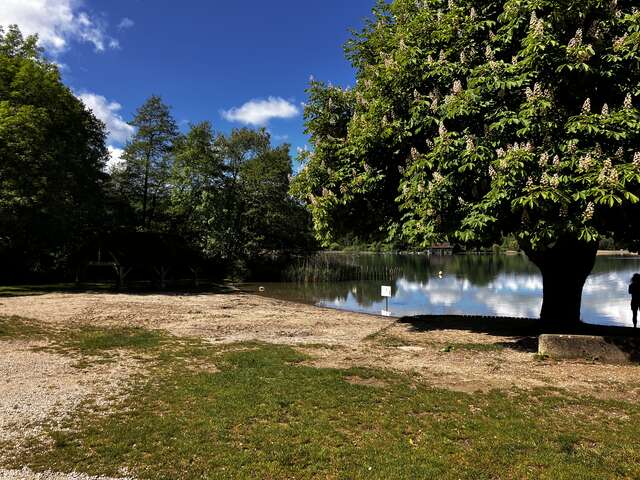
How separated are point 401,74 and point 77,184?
81.4 ft

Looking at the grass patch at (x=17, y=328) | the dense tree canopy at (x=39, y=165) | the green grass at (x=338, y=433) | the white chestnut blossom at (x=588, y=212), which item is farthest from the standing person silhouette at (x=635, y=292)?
the dense tree canopy at (x=39, y=165)

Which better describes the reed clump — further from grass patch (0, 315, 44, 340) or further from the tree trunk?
the tree trunk

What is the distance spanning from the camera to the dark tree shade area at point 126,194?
2470cm

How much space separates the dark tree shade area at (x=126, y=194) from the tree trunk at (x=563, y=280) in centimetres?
911

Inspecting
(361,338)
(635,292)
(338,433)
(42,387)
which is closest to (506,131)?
(361,338)

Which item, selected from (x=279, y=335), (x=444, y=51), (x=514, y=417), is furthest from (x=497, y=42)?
(x=279, y=335)

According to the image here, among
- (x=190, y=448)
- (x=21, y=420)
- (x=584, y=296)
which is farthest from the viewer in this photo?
(x=584, y=296)

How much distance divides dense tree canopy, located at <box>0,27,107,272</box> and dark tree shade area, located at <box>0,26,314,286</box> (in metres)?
0.07

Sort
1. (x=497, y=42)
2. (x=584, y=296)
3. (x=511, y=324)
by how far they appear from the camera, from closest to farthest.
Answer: (x=497, y=42)
(x=511, y=324)
(x=584, y=296)

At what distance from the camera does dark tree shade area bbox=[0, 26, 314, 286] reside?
81.0 feet

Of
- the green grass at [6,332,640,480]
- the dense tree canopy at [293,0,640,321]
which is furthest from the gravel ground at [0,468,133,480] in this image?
the dense tree canopy at [293,0,640,321]

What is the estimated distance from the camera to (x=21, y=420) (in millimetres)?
6262

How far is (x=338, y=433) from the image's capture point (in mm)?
5832

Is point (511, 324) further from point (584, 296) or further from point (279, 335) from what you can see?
point (584, 296)
